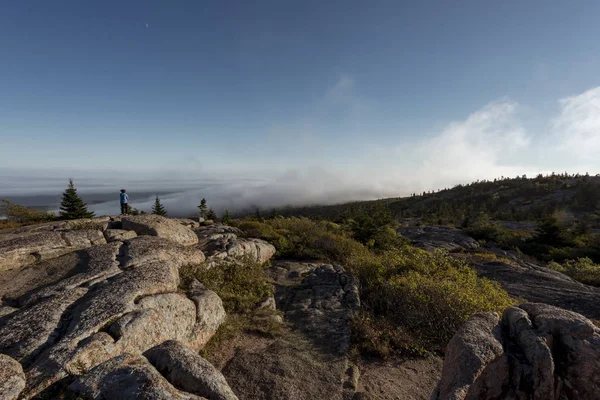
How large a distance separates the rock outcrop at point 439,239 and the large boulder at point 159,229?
2047 centimetres

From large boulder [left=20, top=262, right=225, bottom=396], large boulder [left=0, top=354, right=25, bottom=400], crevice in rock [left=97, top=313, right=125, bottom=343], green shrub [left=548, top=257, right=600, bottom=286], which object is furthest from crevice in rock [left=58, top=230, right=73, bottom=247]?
green shrub [left=548, top=257, right=600, bottom=286]

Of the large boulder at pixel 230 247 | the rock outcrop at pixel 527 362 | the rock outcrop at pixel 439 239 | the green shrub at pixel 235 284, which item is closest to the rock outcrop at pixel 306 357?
the green shrub at pixel 235 284

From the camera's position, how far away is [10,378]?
4.04 m

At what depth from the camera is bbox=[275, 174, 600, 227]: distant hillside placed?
143ft

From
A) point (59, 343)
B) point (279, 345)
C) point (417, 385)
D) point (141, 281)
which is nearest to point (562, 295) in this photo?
point (417, 385)

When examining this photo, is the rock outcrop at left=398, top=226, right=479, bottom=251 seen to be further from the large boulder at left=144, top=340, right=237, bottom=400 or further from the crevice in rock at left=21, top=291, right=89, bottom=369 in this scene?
the crevice in rock at left=21, top=291, right=89, bottom=369

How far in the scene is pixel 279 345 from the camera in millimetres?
7488

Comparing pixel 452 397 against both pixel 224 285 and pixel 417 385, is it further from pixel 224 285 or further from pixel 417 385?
pixel 224 285

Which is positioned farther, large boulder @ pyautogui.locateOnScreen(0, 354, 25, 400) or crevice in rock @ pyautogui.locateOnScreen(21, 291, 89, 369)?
crevice in rock @ pyautogui.locateOnScreen(21, 291, 89, 369)

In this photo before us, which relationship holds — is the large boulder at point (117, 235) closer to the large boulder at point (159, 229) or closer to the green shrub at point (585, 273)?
the large boulder at point (159, 229)

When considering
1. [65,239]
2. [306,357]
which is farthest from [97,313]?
[65,239]

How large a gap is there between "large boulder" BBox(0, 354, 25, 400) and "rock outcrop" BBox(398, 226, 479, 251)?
25.2 metres

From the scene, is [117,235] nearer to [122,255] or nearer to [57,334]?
[122,255]

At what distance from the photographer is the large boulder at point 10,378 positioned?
386 cm
